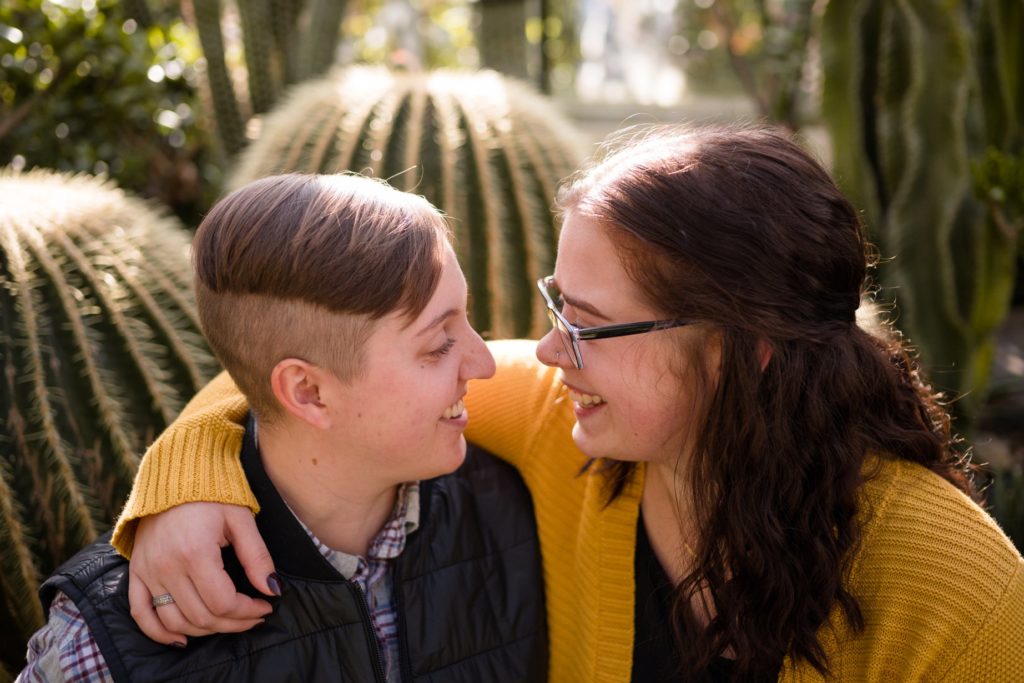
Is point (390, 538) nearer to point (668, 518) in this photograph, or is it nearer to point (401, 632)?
point (401, 632)

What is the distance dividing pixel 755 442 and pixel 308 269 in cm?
78

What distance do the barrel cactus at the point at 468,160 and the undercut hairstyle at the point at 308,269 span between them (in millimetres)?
1007

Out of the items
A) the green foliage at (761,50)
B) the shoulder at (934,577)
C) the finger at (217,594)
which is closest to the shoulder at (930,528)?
the shoulder at (934,577)

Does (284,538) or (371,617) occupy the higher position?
(284,538)

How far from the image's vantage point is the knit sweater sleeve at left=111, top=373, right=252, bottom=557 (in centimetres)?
162

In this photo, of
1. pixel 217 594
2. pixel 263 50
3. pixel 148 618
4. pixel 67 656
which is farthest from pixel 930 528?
pixel 263 50

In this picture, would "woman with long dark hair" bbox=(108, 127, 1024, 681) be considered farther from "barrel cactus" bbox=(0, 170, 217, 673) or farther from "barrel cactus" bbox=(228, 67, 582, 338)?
"barrel cactus" bbox=(228, 67, 582, 338)

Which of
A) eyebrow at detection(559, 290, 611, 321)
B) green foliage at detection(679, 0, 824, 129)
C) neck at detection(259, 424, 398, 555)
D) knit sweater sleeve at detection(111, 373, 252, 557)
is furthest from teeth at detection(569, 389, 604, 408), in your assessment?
green foliage at detection(679, 0, 824, 129)

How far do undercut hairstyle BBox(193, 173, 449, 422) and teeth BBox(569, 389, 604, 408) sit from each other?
0.34 metres

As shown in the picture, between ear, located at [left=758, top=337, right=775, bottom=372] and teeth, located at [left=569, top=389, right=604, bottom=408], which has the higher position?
ear, located at [left=758, top=337, right=775, bottom=372]

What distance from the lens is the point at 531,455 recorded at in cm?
200

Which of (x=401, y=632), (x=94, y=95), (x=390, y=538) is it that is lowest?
(x=401, y=632)

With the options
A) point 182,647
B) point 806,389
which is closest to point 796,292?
point 806,389

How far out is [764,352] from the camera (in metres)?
1.66
